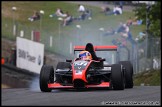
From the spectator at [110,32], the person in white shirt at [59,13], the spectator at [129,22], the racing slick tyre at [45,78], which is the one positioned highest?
the person in white shirt at [59,13]

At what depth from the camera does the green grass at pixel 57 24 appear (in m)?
33.7

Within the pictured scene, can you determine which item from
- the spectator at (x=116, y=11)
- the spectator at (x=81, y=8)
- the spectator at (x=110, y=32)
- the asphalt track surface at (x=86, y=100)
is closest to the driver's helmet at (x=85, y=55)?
the asphalt track surface at (x=86, y=100)

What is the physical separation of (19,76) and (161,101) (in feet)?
65.6

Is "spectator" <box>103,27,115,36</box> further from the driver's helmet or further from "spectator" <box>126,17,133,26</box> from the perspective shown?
the driver's helmet

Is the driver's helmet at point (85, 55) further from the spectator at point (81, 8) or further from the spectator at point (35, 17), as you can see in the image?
the spectator at point (81, 8)

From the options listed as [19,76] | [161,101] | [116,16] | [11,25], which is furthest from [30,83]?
[161,101]

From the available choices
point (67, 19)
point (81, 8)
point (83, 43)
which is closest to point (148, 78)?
point (83, 43)

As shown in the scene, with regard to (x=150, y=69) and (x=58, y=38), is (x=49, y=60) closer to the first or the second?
(x=58, y=38)

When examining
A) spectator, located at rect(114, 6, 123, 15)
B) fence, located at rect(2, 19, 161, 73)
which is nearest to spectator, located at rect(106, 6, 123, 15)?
spectator, located at rect(114, 6, 123, 15)

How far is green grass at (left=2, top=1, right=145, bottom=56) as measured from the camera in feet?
111

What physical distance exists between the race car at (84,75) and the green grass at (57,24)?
13.9m

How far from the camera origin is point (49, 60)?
3319cm

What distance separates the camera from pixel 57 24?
3853 cm

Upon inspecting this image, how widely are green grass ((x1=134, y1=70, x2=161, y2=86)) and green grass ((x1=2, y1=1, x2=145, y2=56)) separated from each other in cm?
351
